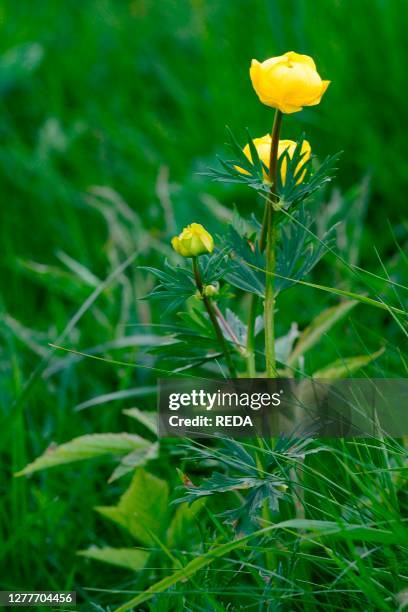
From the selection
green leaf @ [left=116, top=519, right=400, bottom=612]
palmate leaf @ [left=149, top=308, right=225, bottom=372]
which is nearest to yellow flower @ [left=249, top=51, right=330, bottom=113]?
palmate leaf @ [left=149, top=308, right=225, bottom=372]

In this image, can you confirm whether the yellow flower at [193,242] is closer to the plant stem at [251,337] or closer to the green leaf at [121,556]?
the plant stem at [251,337]

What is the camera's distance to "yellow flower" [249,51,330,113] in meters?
0.88

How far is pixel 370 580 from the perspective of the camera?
844 millimetres

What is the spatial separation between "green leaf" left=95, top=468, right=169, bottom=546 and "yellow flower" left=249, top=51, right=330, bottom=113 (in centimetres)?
54

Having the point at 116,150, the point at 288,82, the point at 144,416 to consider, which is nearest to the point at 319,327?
the point at 144,416

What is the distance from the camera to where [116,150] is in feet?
7.32

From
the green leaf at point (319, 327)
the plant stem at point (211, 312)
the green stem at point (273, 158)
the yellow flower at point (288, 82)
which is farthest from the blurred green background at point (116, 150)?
the yellow flower at point (288, 82)

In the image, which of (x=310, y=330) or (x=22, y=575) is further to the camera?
(x=310, y=330)

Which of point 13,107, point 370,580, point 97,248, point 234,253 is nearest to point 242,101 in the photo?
point 97,248

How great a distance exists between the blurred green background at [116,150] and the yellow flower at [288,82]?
2.21 ft

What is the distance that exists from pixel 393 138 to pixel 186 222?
0.54 m

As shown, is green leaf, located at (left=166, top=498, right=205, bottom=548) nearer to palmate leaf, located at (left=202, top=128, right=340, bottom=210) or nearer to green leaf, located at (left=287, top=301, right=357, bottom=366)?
green leaf, located at (left=287, top=301, right=357, bottom=366)

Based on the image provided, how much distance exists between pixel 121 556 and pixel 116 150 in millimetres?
1332

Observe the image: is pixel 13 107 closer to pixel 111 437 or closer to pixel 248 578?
pixel 111 437
